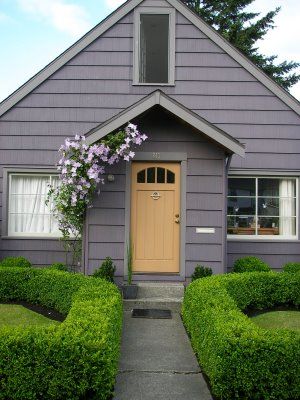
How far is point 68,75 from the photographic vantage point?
1003 centimetres

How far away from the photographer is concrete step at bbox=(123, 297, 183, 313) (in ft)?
25.8

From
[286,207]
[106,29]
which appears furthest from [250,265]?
[106,29]

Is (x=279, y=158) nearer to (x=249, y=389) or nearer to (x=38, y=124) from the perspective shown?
(x=38, y=124)

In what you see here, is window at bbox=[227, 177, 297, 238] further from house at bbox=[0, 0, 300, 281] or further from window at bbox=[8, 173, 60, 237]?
window at bbox=[8, 173, 60, 237]

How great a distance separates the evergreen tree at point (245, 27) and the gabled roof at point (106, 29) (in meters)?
13.4

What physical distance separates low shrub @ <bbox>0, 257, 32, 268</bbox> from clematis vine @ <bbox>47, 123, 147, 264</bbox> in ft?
3.73

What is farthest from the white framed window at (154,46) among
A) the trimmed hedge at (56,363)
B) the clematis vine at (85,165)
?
the trimmed hedge at (56,363)

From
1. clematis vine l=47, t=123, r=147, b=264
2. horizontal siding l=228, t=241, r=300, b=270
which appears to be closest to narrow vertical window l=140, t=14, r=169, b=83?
clematis vine l=47, t=123, r=147, b=264

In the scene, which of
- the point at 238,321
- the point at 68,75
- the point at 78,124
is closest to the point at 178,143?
the point at 78,124

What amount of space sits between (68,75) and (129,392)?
7.36m

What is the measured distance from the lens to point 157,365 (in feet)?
16.9

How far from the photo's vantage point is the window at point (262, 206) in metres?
10.2

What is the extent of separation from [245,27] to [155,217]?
58.0 ft

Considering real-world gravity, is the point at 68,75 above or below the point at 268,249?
above
